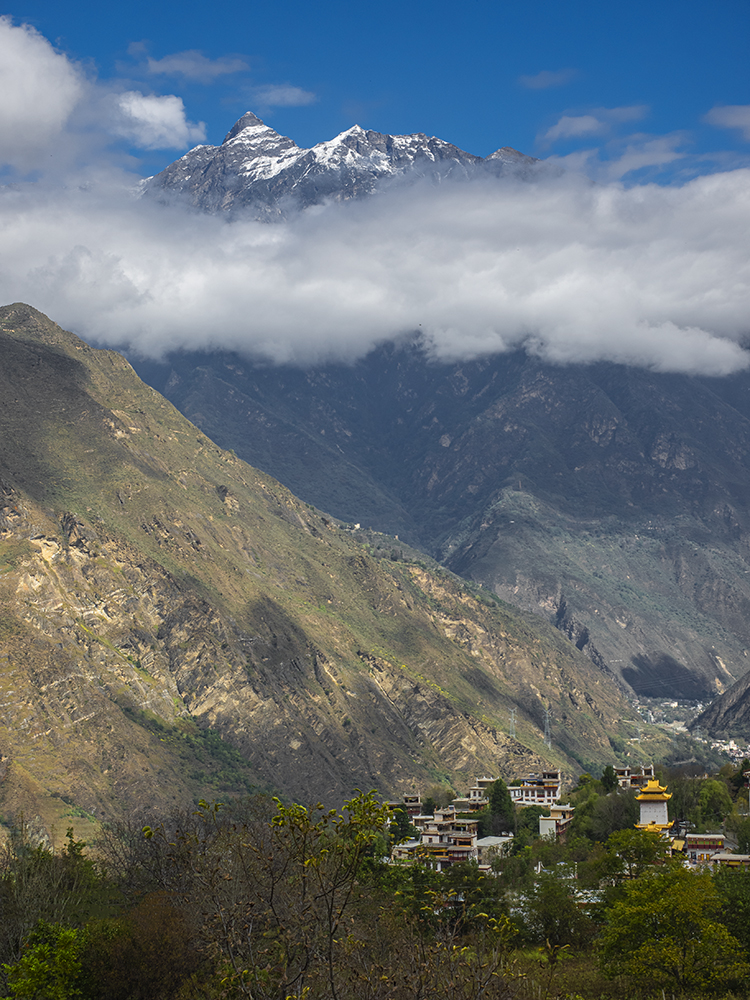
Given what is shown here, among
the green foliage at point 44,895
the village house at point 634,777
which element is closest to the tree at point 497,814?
the village house at point 634,777

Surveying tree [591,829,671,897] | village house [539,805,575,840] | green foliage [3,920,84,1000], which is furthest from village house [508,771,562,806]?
green foliage [3,920,84,1000]

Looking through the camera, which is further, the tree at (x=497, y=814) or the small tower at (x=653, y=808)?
the tree at (x=497, y=814)

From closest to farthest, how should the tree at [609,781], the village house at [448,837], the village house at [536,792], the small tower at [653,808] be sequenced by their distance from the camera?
the village house at [448,837] → the small tower at [653,808] → the tree at [609,781] → the village house at [536,792]

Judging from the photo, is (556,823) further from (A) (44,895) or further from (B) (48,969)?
(B) (48,969)

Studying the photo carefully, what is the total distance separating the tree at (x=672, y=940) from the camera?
58.8 m

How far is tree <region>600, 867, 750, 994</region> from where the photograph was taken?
193 ft

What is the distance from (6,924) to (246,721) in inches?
5076

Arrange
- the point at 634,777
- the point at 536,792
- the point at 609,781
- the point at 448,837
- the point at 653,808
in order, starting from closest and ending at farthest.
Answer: the point at 653,808
the point at 448,837
the point at 609,781
the point at 634,777
the point at 536,792

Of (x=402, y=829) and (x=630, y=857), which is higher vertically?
(x=630, y=857)

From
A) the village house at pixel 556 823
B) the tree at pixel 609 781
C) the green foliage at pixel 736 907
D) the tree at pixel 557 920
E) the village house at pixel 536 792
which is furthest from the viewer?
the village house at pixel 536 792

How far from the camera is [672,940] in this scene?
5991 cm

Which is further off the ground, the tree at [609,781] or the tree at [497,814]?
the tree at [609,781]

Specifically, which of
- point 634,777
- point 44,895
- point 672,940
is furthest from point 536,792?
point 672,940

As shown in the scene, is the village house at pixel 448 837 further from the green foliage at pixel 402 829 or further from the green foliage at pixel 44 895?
the green foliage at pixel 44 895
